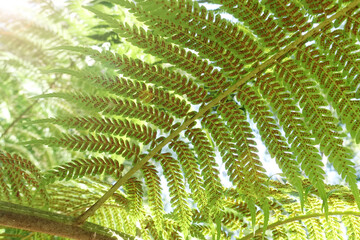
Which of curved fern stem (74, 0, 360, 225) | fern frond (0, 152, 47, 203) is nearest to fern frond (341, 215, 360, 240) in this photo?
curved fern stem (74, 0, 360, 225)

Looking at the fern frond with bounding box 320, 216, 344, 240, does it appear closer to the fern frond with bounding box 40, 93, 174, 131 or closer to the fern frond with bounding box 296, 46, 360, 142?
the fern frond with bounding box 296, 46, 360, 142

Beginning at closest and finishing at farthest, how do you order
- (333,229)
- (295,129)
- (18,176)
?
(295,129) < (18,176) < (333,229)

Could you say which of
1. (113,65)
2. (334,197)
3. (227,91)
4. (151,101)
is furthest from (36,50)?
(334,197)

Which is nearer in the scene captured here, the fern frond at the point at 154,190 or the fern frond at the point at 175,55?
the fern frond at the point at 175,55

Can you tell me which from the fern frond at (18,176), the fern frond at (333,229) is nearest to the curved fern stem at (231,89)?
the fern frond at (18,176)

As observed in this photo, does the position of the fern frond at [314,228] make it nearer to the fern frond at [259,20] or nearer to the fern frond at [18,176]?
the fern frond at [259,20]

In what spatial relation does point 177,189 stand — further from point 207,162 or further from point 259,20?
point 259,20

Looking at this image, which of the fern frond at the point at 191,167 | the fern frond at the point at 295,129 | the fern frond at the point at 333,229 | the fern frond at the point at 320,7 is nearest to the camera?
the fern frond at the point at 320,7

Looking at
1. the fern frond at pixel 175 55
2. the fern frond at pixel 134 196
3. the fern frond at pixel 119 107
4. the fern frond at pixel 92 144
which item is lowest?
the fern frond at pixel 134 196

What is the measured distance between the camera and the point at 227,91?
0.88 meters

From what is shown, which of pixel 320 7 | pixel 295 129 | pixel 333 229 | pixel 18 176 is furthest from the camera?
pixel 333 229

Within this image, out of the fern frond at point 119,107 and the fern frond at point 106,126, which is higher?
the fern frond at point 119,107

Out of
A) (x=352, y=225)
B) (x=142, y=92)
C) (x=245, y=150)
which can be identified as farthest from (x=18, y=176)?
(x=352, y=225)

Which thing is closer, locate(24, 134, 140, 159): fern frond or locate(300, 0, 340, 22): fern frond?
locate(300, 0, 340, 22): fern frond
